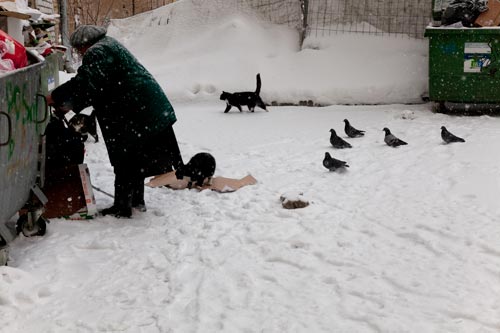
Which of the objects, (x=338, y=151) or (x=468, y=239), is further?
(x=338, y=151)

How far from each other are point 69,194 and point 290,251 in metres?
1.85

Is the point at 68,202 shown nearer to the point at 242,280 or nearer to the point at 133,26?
the point at 242,280

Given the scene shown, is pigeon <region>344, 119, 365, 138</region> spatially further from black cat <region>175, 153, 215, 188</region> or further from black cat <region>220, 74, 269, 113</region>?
black cat <region>220, 74, 269, 113</region>

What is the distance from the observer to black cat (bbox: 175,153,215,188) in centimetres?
546

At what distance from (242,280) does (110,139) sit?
67.2 inches

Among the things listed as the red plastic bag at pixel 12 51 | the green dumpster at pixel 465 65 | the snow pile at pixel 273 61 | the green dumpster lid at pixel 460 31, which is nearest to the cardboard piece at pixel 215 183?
the red plastic bag at pixel 12 51

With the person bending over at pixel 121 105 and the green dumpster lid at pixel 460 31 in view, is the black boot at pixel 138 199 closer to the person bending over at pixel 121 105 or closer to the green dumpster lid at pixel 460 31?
the person bending over at pixel 121 105

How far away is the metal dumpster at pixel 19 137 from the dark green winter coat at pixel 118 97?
0.23 meters

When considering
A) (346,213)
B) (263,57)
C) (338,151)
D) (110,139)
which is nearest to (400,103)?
(263,57)

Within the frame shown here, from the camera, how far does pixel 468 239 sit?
3.83 m

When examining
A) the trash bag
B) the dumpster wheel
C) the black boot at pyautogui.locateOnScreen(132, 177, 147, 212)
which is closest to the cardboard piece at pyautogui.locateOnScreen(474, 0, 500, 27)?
the trash bag

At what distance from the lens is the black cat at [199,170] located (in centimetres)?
546

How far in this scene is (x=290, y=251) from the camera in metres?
3.82

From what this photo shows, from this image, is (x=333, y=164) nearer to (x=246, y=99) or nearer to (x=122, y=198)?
(x=122, y=198)
